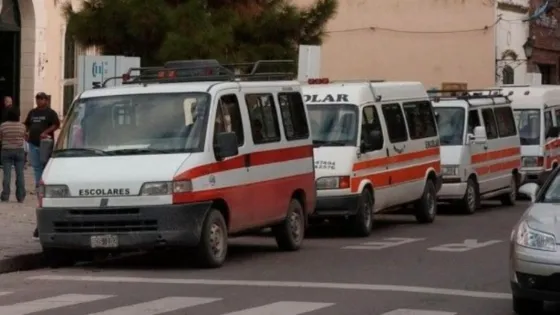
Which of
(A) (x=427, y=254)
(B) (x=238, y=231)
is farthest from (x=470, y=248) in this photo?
(B) (x=238, y=231)

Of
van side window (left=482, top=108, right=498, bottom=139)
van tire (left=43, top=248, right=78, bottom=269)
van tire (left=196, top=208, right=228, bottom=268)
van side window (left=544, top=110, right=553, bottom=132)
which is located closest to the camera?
van tire (left=196, top=208, right=228, bottom=268)

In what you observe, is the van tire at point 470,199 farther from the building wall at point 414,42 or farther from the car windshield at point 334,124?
the building wall at point 414,42

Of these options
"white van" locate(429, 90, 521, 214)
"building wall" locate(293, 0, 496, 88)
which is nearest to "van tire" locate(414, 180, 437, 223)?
"white van" locate(429, 90, 521, 214)

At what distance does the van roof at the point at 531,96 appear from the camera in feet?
98.5

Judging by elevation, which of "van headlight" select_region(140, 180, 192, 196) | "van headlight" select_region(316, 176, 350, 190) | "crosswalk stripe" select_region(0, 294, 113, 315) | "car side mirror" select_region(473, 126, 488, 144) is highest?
"car side mirror" select_region(473, 126, 488, 144)

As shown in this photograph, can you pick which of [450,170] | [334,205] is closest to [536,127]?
[450,170]

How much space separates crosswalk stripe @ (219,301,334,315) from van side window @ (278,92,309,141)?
5206 millimetres

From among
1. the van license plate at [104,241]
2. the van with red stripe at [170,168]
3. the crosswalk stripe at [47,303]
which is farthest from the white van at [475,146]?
the crosswalk stripe at [47,303]

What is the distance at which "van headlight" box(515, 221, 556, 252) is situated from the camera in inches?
426

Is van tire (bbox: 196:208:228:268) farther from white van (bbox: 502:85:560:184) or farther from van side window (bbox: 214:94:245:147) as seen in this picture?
white van (bbox: 502:85:560:184)

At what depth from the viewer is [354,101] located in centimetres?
1983

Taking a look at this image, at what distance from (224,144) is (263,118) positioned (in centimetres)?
163

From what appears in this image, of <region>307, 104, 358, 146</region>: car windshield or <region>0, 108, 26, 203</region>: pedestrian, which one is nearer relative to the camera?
<region>307, 104, 358, 146</region>: car windshield

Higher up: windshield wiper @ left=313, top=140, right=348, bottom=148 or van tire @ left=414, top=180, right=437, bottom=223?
windshield wiper @ left=313, top=140, right=348, bottom=148
